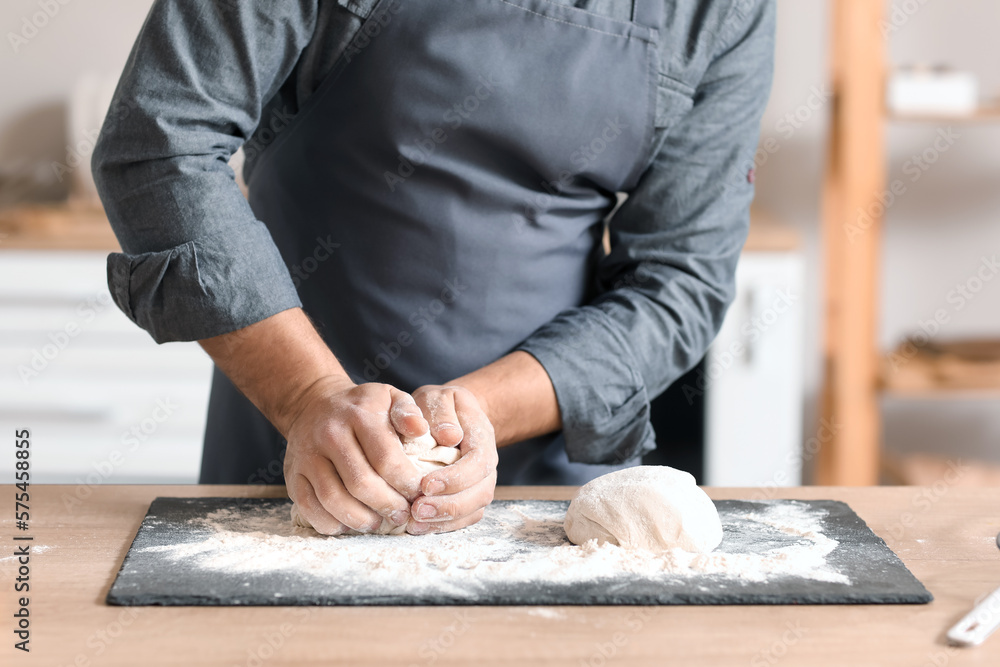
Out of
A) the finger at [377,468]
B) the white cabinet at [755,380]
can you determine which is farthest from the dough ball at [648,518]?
the white cabinet at [755,380]

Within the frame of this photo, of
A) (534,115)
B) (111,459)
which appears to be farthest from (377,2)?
(111,459)

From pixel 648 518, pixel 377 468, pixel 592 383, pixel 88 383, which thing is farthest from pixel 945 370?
pixel 88 383

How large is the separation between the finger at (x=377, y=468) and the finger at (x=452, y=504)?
0.4 inches

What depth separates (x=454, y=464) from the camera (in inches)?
26.8

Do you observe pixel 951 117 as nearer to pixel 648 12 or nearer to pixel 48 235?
pixel 648 12

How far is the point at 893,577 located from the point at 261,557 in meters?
0.41

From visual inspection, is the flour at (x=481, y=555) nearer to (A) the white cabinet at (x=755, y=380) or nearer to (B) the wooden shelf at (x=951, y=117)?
(A) the white cabinet at (x=755, y=380)

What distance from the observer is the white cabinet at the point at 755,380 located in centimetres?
162

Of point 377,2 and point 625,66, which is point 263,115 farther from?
point 625,66

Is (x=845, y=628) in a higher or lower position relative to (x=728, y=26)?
lower

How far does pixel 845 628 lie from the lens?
→ 0.52 m

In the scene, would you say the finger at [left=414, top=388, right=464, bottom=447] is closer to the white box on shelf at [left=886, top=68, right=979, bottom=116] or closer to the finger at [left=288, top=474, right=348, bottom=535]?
the finger at [left=288, top=474, right=348, bottom=535]

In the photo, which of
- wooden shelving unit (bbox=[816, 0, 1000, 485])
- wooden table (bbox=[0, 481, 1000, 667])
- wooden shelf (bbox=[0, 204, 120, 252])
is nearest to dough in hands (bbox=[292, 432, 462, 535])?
wooden table (bbox=[0, 481, 1000, 667])

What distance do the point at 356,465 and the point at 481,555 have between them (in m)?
0.11
